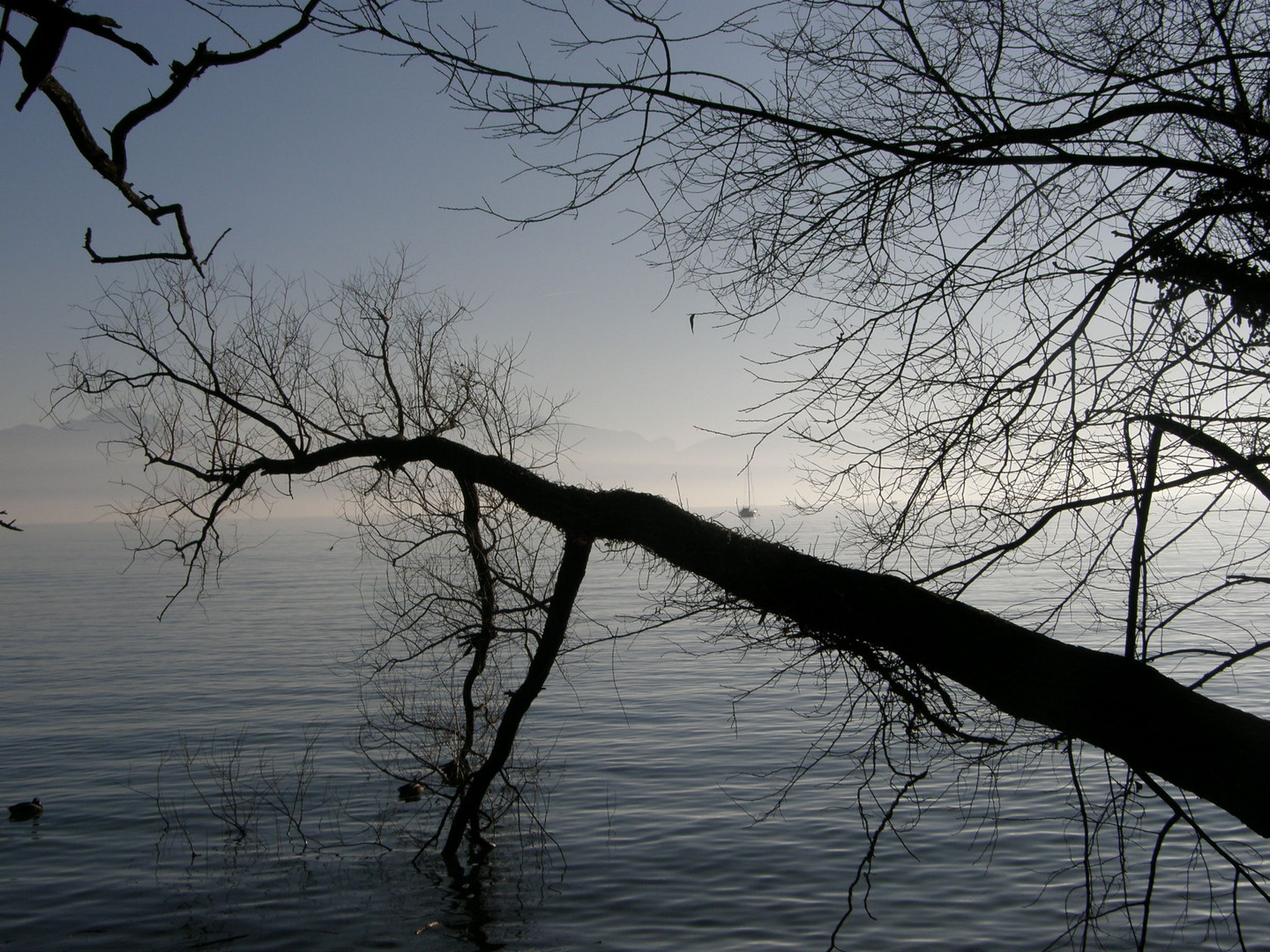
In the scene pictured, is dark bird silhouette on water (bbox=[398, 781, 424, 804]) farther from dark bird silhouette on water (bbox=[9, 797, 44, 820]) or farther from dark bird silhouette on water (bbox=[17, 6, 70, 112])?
dark bird silhouette on water (bbox=[17, 6, 70, 112])

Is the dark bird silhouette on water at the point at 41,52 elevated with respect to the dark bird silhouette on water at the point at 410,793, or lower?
elevated

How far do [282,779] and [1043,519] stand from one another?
16886 millimetres

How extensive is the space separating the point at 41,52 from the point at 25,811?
16.7 metres

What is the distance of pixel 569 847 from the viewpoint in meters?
14.2

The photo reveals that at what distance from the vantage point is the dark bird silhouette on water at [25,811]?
16344mm

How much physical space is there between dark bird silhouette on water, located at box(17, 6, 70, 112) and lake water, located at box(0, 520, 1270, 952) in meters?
4.33

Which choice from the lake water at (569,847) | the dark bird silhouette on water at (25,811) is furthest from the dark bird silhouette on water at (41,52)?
the dark bird silhouette on water at (25,811)

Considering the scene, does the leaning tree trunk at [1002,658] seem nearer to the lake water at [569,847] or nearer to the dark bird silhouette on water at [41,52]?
the lake water at [569,847]

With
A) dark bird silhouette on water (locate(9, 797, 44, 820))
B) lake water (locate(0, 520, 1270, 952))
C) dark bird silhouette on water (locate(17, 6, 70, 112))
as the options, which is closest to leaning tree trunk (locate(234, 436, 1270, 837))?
lake water (locate(0, 520, 1270, 952))

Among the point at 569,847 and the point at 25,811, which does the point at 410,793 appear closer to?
the point at 569,847

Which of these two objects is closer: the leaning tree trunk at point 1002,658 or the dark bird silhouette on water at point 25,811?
the leaning tree trunk at point 1002,658

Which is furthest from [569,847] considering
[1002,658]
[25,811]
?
[1002,658]

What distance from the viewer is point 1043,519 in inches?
184

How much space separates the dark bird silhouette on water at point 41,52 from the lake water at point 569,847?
14.2 feet
